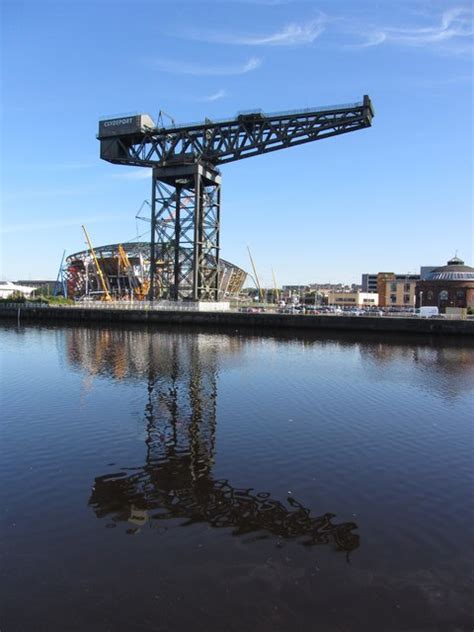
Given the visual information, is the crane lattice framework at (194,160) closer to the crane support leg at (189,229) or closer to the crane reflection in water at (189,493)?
the crane support leg at (189,229)

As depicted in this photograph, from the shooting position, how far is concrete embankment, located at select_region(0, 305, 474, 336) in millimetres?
59969

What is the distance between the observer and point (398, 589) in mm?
8250

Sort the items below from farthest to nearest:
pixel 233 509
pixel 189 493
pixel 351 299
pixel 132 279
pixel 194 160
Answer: pixel 351 299, pixel 132 279, pixel 194 160, pixel 189 493, pixel 233 509

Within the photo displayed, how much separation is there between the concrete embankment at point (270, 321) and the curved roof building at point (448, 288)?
4316 centimetres

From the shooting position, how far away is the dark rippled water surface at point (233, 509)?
7727mm

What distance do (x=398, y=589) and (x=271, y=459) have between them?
6379 millimetres

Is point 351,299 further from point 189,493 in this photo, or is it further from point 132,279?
point 189,493

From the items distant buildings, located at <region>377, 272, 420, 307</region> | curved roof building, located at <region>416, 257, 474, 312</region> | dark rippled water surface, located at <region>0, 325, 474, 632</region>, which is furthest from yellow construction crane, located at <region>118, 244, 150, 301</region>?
dark rippled water surface, located at <region>0, 325, 474, 632</region>

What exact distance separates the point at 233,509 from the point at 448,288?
339 feet

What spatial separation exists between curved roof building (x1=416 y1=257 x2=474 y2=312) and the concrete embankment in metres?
43.2

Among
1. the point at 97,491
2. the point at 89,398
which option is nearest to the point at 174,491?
the point at 97,491

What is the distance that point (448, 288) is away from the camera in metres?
104

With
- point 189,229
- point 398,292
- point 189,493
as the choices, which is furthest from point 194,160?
point 398,292

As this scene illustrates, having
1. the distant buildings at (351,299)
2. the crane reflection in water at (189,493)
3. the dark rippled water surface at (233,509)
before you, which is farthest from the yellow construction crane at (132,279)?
the crane reflection in water at (189,493)
